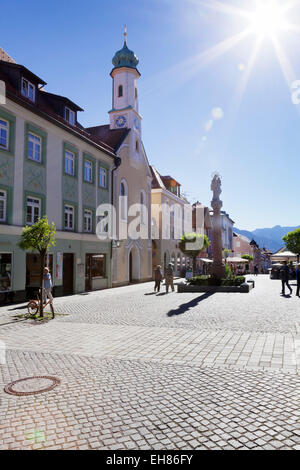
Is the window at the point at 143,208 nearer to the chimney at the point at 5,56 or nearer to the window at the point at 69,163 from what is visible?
the window at the point at 69,163

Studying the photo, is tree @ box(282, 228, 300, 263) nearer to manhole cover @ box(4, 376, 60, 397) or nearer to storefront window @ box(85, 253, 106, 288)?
storefront window @ box(85, 253, 106, 288)

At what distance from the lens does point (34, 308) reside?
12117mm

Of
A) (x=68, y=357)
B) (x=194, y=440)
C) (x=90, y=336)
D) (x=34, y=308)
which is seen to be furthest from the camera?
(x=34, y=308)

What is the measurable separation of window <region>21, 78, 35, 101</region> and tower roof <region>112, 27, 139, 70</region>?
15999 millimetres

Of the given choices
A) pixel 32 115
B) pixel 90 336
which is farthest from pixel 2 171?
pixel 90 336

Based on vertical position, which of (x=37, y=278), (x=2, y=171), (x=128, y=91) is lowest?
(x=37, y=278)

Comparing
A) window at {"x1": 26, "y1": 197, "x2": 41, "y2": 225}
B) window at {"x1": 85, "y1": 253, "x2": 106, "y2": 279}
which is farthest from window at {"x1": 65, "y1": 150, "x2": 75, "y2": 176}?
window at {"x1": 85, "y1": 253, "x2": 106, "y2": 279}

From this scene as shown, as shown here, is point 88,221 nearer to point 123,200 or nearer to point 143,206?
point 123,200

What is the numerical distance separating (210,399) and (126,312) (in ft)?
27.3

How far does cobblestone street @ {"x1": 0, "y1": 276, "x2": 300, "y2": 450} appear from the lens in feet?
12.0

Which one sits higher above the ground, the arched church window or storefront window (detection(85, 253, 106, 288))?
the arched church window

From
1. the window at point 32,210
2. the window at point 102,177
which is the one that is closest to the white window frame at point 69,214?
the window at point 32,210

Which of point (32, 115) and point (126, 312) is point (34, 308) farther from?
point (32, 115)

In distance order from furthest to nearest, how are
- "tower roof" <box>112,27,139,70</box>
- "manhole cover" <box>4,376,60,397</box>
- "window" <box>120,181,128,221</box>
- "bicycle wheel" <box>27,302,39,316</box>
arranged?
"tower roof" <box>112,27,139,70</box> → "window" <box>120,181,128,221</box> → "bicycle wheel" <box>27,302,39,316</box> → "manhole cover" <box>4,376,60,397</box>
